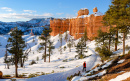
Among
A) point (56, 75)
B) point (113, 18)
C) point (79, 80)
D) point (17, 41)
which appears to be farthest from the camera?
point (17, 41)

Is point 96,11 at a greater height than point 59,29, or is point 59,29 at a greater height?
point 96,11

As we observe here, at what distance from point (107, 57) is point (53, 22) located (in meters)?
67.2

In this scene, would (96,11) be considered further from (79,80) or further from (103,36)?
(79,80)

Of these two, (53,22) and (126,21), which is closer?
(126,21)

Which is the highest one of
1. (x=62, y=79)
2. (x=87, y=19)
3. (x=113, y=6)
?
(x=87, y=19)

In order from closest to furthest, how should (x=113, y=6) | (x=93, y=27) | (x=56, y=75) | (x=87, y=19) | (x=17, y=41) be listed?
1. (x=113, y=6)
2. (x=56, y=75)
3. (x=17, y=41)
4. (x=93, y=27)
5. (x=87, y=19)

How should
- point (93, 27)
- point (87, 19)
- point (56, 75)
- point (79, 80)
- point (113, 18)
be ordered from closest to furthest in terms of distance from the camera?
point (79, 80), point (113, 18), point (56, 75), point (93, 27), point (87, 19)

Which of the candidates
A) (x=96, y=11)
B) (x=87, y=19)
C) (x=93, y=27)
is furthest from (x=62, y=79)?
(x=96, y=11)

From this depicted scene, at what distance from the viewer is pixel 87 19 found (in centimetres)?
5541

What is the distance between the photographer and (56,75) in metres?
14.0

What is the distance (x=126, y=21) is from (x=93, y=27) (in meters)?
43.3

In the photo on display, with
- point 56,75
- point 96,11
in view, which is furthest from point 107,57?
point 96,11

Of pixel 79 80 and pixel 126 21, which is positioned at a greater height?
pixel 126 21

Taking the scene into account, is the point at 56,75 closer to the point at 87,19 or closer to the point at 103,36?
the point at 103,36
